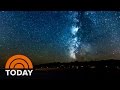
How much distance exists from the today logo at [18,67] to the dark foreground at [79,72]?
50 mm

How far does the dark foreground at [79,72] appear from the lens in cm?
273

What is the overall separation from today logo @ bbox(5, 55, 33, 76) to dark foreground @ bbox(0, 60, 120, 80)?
0.05 metres

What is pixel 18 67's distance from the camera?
2.76 meters

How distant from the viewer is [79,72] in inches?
108

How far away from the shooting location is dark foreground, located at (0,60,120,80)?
273cm

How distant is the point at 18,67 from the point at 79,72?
670 mm

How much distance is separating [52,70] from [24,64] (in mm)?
316

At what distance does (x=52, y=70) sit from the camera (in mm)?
2736

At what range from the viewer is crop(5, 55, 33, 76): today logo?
8.98 ft
